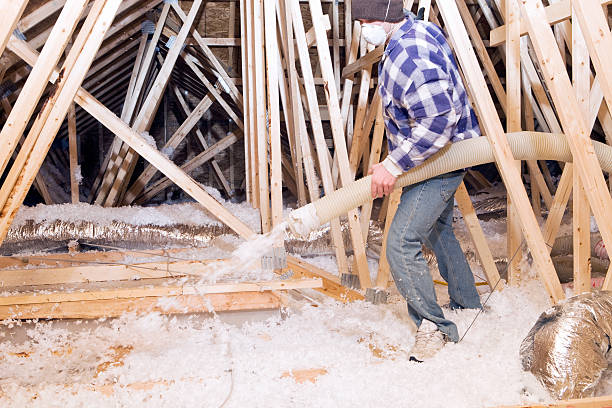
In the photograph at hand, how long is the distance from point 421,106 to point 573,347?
0.84 metres

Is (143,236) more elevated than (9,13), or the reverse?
(9,13)

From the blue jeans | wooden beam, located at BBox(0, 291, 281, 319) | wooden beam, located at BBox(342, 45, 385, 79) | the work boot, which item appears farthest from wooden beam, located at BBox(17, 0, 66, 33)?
the work boot

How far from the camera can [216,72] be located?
5.03m

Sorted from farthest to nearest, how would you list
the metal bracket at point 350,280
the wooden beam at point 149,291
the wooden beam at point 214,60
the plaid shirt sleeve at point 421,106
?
the wooden beam at point 214,60
the metal bracket at point 350,280
the wooden beam at point 149,291
the plaid shirt sleeve at point 421,106

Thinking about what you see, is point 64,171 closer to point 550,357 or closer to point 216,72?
point 216,72

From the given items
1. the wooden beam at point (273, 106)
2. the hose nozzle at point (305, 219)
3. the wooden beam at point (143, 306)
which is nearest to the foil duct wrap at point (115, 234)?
the wooden beam at point (273, 106)

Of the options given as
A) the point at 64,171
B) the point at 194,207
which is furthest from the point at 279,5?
the point at 64,171

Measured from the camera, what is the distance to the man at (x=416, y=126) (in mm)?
1710

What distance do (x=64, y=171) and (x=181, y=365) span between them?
5.56 meters

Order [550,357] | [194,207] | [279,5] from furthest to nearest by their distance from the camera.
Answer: [194,207] → [279,5] → [550,357]

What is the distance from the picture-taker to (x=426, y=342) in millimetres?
1933

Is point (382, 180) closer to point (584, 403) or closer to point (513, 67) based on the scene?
point (584, 403)

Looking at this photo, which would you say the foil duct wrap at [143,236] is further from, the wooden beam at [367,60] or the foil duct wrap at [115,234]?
the wooden beam at [367,60]

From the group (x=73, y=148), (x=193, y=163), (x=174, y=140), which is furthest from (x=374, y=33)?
(x=193, y=163)
